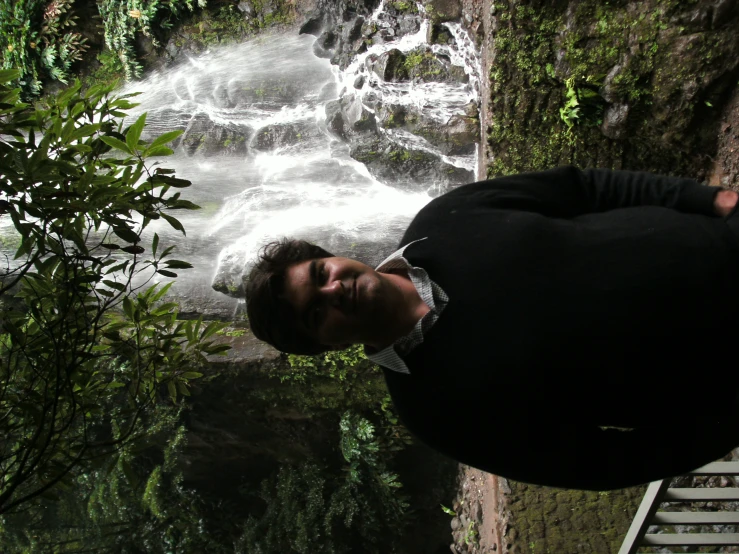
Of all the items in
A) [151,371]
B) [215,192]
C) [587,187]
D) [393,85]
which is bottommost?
[215,192]

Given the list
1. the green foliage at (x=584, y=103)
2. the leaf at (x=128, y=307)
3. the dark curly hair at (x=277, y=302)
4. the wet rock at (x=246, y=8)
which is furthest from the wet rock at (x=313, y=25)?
the dark curly hair at (x=277, y=302)

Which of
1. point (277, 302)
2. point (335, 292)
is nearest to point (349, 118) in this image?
point (277, 302)

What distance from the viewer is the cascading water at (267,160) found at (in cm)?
569

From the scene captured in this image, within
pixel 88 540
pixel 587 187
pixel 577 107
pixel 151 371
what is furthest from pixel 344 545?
pixel 587 187

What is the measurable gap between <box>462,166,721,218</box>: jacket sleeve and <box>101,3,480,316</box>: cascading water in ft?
12.6

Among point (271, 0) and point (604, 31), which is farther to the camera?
point (271, 0)

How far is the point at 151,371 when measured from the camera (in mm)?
2479

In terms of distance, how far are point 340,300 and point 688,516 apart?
→ 1998 millimetres

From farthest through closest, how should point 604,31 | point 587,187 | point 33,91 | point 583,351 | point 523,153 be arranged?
point 33,91, point 523,153, point 604,31, point 587,187, point 583,351

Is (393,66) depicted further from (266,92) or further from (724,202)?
(724,202)

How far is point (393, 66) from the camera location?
5.36 metres

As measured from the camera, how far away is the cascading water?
569 centimetres

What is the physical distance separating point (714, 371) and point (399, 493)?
477 cm

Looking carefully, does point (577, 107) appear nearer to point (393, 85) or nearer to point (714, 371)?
point (393, 85)
